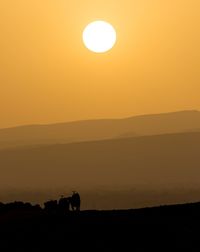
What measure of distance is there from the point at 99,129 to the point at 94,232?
1256 mm

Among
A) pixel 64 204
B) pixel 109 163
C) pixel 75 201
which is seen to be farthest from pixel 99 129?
pixel 64 204

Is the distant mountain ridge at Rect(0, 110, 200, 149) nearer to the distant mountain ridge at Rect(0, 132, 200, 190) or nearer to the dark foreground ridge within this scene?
the distant mountain ridge at Rect(0, 132, 200, 190)

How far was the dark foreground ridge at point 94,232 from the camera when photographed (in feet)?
9.28

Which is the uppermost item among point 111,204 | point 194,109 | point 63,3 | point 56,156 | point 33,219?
point 63,3

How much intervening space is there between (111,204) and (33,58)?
1.18 metres

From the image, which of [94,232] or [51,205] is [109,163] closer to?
[51,205]

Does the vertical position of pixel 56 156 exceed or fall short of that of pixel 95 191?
it exceeds it

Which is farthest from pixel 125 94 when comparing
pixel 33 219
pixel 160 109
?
pixel 33 219

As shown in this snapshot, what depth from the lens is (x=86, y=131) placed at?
4.09 m

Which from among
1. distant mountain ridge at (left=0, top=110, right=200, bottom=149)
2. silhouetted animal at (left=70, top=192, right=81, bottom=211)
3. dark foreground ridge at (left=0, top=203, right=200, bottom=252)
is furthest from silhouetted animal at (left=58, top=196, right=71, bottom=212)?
distant mountain ridge at (left=0, top=110, right=200, bottom=149)

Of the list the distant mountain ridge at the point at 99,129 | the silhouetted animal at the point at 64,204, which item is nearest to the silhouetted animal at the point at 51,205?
the silhouetted animal at the point at 64,204

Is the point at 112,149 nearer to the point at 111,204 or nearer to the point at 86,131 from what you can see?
the point at 86,131

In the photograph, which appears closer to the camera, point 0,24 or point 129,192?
point 129,192

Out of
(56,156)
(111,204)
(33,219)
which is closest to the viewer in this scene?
(33,219)
